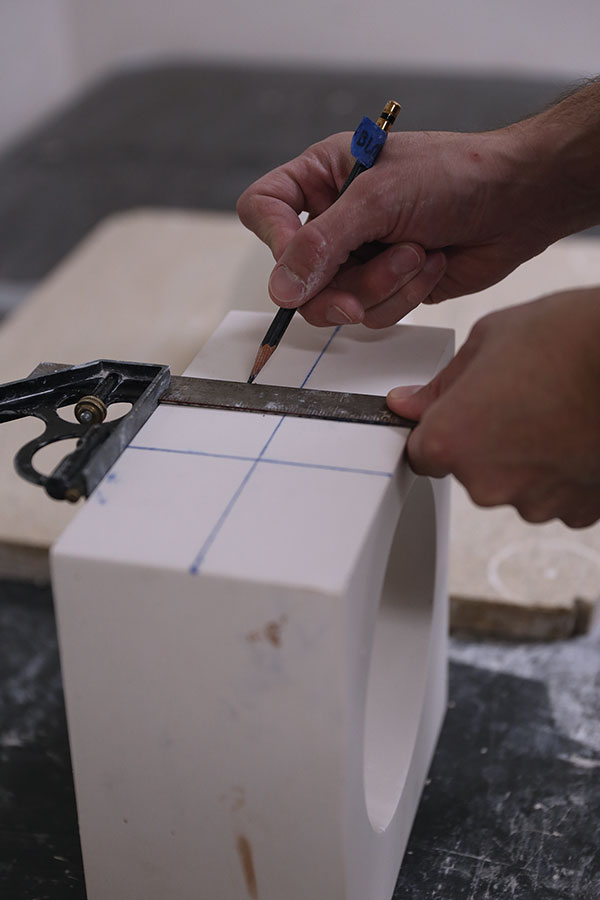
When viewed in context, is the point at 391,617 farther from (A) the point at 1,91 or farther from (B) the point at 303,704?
(A) the point at 1,91

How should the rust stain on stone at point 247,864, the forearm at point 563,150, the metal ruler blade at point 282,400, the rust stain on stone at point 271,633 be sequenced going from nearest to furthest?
the rust stain on stone at point 271,633 < the rust stain on stone at point 247,864 < the metal ruler blade at point 282,400 < the forearm at point 563,150

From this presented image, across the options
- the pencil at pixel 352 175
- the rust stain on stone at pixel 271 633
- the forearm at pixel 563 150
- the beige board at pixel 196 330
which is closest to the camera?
the rust stain on stone at pixel 271 633

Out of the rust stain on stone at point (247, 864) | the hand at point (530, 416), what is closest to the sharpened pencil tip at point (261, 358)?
the hand at point (530, 416)

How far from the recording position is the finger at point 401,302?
3.90 feet

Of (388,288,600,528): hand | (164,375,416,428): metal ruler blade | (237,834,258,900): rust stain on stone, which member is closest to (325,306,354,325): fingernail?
(164,375,416,428): metal ruler blade

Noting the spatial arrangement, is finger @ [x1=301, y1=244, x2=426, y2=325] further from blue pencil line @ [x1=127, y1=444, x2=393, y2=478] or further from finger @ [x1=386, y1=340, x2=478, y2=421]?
blue pencil line @ [x1=127, y1=444, x2=393, y2=478]

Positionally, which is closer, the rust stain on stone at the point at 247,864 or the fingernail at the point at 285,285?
the rust stain on stone at the point at 247,864

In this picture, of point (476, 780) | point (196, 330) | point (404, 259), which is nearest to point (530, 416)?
point (404, 259)

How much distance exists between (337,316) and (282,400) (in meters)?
0.16

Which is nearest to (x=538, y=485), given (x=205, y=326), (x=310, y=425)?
(x=310, y=425)

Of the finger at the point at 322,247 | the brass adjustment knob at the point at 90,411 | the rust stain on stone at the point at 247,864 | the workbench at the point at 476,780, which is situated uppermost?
the finger at the point at 322,247

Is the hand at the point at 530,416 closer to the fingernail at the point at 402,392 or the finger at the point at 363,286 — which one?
the fingernail at the point at 402,392

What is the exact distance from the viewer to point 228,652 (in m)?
0.84

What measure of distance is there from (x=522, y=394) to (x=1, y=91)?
2.79m
